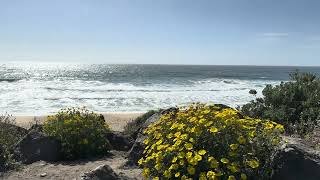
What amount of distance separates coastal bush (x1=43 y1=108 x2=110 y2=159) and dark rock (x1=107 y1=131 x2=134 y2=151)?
92 cm

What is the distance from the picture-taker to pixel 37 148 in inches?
317

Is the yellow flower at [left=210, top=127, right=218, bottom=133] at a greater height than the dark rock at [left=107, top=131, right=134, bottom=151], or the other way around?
the yellow flower at [left=210, top=127, right=218, bottom=133]

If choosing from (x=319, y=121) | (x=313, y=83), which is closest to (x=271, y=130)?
(x=319, y=121)

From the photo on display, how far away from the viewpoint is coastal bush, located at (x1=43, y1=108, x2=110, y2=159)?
8219mm

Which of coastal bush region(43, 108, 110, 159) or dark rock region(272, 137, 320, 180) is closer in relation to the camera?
dark rock region(272, 137, 320, 180)

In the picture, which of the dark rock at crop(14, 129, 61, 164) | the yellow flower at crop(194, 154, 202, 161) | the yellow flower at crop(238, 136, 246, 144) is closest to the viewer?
the yellow flower at crop(194, 154, 202, 161)

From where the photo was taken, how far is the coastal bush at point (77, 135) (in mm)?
8219

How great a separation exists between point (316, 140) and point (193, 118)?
10.0ft

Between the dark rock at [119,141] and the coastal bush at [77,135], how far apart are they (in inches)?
36.3

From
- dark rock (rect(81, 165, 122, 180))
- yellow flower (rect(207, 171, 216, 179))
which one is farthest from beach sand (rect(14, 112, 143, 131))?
yellow flower (rect(207, 171, 216, 179))

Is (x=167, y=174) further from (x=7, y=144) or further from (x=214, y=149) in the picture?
(x=7, y=144)

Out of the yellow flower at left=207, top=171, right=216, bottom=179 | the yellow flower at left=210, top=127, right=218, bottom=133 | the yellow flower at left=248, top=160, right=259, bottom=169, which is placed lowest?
the yellow flower at left=207, top=171, right=216, bottom=179

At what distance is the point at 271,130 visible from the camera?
Answer: 529 cm

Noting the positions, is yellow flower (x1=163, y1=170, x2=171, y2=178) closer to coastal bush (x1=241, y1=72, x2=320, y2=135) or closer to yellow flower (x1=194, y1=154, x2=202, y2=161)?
yellow flower (x1=194, y1=154, x2=202, y2=161)
